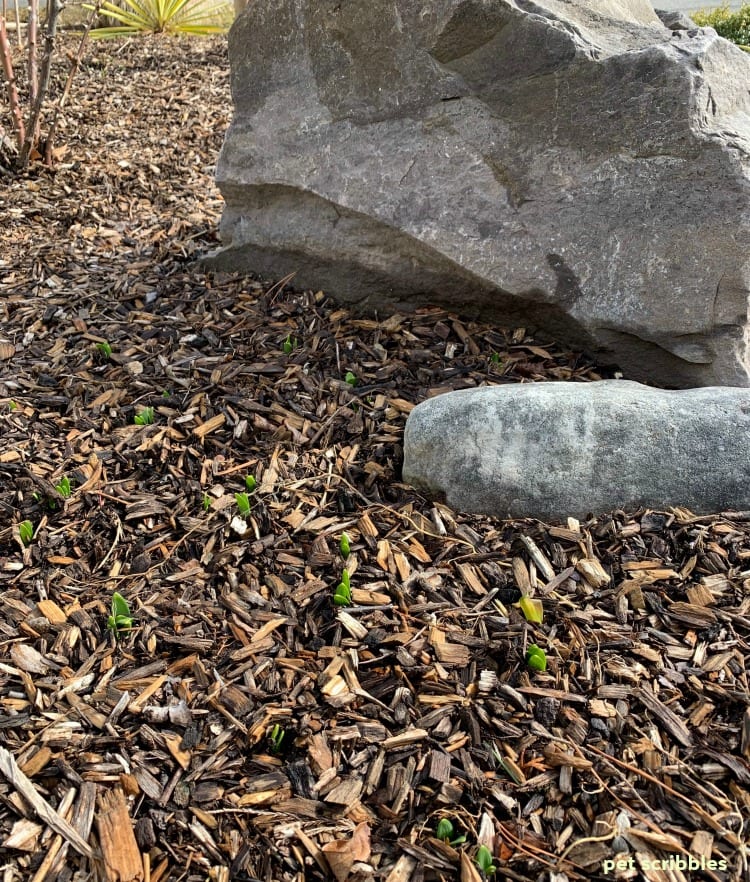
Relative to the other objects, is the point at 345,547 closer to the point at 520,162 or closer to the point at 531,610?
the point at 531,610

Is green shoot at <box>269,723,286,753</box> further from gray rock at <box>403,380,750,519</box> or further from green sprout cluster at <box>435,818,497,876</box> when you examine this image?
gray rock at <box>403,380,750,519</box>

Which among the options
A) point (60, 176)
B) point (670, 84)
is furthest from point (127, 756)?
point (60, 176)

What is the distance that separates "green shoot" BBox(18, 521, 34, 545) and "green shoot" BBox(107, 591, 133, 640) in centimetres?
49

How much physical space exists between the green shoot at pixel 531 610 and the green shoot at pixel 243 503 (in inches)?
36.5

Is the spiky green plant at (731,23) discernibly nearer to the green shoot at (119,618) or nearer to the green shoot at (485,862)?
the green shoot at (119,618)

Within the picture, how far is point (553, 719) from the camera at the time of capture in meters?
2.08

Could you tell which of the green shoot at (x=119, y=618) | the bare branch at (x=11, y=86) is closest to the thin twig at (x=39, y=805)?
the green shoot at (x=119, y=618)

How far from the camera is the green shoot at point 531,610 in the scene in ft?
7.64

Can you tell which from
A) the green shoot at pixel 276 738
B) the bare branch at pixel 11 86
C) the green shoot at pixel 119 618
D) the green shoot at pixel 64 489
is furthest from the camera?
the bare branch at pixel 11 86

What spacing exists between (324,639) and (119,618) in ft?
1.87

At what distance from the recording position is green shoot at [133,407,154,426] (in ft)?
10.5

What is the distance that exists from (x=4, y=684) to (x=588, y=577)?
1624 millimetres

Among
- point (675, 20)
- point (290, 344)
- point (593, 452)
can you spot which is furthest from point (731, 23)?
point (593, 452)

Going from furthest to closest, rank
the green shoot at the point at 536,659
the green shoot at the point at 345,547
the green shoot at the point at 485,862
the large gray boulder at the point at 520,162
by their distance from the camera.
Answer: the large gray boulder at the point at 520,162
the green shoot at the point at 345,547
the green shoot at the point at 536,659
the green shoot at the point at 485,862
